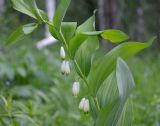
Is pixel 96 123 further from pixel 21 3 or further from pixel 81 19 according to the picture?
pixel 81 19

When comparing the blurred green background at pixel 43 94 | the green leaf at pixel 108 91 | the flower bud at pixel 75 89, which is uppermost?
the flower bud at pixel 75 89

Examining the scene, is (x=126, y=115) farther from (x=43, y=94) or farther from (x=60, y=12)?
(x=43, y=94)

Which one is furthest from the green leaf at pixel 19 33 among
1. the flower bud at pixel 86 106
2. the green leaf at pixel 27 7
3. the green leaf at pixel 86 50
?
the flower bud at pixel 86 106

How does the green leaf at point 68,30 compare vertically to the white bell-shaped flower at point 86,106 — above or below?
above

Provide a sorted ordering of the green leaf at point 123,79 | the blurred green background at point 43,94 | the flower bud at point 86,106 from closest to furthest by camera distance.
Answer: the green leaf at point 123,79, the flower bud at point 86,106, the blurred green background at point 43,94

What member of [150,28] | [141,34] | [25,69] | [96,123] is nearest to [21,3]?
[96,123]

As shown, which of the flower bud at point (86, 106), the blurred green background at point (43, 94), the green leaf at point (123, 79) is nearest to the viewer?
the green leaf at point (123, 79)

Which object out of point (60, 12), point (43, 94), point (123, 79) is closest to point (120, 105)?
point (123, 79)

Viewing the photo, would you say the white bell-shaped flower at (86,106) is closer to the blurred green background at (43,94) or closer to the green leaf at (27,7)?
the blurred green background at (43,94)

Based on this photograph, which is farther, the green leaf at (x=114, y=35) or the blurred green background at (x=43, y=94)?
the blurred green background at (x=43, y=94)
